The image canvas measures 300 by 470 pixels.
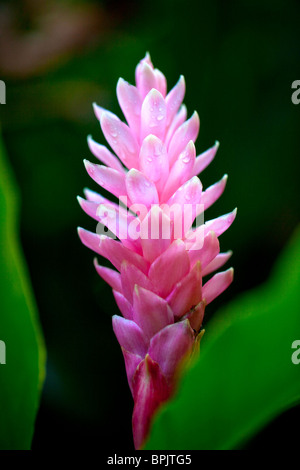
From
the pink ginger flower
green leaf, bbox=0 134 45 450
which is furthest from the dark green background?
the pink ginger flower

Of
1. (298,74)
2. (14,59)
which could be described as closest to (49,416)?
(14,59)

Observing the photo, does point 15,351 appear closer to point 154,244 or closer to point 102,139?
point 154,244

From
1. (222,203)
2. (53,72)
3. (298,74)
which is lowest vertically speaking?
(222,203)

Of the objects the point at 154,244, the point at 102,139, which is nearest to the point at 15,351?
the point at 154,244

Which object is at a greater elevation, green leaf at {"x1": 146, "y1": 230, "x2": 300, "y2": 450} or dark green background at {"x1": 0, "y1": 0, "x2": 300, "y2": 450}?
dark green background at {"x1": 0, "y1": 0, "x2": 300, "y2": 450}

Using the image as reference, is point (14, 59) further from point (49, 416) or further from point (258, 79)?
point (49, 416)

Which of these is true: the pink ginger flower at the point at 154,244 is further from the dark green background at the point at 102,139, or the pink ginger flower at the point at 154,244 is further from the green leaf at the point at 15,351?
the dark green background at the point at 102,139

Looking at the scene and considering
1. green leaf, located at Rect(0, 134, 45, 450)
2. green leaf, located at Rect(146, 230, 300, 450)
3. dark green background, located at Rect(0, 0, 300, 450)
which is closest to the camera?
green leaf, located at Rect(146, 230, 300, 450)

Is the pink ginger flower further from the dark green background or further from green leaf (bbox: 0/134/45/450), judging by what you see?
the dark green background
